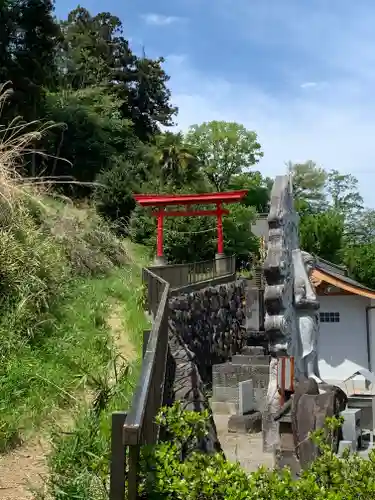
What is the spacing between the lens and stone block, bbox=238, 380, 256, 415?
1104 cm

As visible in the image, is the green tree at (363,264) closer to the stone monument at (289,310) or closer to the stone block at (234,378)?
the stone block at (234,378)

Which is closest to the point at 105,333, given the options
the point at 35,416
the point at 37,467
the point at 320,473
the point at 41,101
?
the point at 35,416

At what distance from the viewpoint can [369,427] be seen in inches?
395

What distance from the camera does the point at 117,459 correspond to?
261 cm

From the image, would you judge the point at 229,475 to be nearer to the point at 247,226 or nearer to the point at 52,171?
the point at 52,171

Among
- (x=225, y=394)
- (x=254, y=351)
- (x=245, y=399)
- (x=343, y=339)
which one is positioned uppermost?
(x=343, y=339)

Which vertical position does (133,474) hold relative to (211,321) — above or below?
above

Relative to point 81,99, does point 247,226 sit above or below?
below

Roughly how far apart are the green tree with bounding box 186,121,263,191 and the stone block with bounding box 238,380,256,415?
29404 millimetres

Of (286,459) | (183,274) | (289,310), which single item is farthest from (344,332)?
(286,459)

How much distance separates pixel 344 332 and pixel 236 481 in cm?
1480

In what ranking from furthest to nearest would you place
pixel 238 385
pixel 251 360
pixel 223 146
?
pixel 223 146, pixel 251 360, pixel 238 385

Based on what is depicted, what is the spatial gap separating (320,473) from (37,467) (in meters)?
2.62

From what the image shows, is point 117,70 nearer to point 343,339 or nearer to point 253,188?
point 253,188
